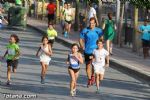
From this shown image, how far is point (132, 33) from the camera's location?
2702 centimetres

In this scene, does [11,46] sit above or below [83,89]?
above

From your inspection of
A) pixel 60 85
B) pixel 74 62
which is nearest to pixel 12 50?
pixel 60 85

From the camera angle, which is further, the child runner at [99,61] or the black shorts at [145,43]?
the black shorts at [145,43]

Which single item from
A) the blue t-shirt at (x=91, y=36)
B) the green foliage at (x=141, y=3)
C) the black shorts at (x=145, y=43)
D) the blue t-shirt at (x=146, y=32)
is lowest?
the black shorts at (x=145, y=43)

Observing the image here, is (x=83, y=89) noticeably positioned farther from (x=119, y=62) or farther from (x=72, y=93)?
(x=119, y=62)

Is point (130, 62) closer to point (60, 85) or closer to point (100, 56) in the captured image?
point (60, 85)

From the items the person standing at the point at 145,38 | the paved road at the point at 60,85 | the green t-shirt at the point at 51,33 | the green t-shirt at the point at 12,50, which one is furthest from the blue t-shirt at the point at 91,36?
the person standing at the point at 145,38

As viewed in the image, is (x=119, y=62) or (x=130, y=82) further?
(x=119, y=62)

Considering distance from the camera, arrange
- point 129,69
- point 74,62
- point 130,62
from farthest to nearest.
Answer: point 130,62, point 129,69, point 74,62

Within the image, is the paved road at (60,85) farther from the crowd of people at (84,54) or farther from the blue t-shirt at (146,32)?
the blue t-shirt at (146,32)

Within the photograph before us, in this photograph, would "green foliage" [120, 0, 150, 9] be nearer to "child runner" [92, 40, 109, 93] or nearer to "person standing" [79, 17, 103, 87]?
"child runner" [92, 40, 109, 93]

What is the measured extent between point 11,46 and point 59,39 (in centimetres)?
1518

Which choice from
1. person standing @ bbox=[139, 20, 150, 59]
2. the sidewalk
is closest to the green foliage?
the sidewalk

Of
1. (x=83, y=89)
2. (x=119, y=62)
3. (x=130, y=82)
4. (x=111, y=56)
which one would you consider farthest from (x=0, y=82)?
(x=111, y=56)
